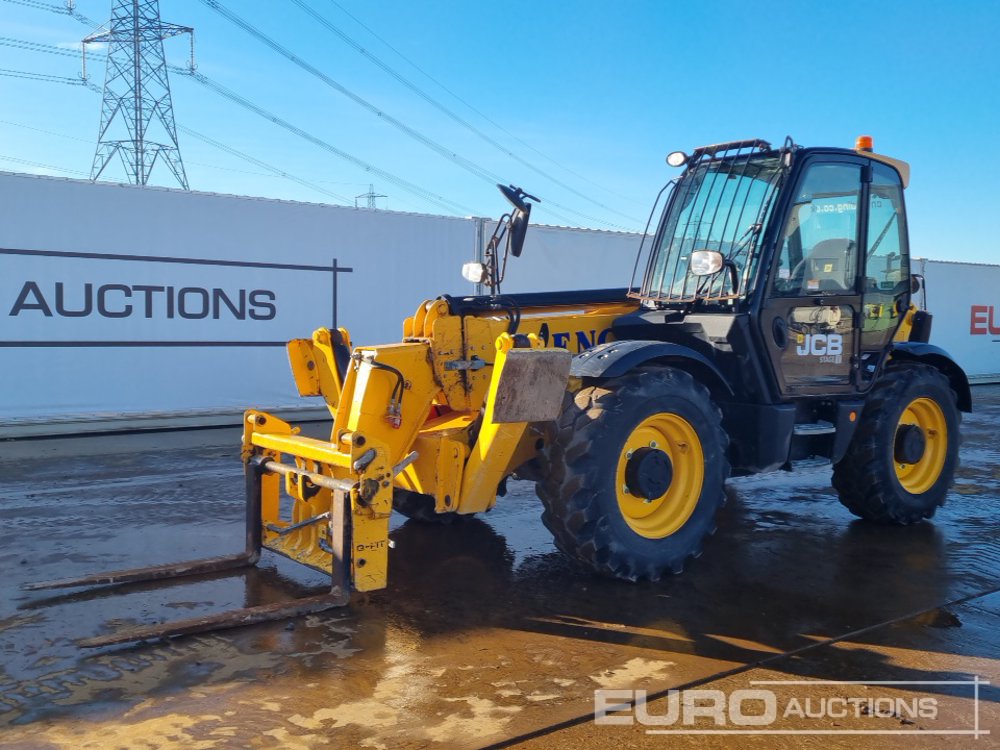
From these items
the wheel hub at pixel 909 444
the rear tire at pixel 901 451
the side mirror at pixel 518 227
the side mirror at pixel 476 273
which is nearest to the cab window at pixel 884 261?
the rear tire at pixel 901 451

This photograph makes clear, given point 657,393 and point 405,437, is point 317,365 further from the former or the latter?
point 657,393

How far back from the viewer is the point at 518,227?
4.84 metres

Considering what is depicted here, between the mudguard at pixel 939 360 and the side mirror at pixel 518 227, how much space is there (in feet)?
9.62

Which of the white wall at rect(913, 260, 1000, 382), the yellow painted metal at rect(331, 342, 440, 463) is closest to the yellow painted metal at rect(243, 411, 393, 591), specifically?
the yellow painted metal at rect(331, 342, 440, 463)

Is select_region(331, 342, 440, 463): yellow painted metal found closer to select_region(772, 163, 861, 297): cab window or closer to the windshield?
the windshield

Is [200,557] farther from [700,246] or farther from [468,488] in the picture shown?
[700,246]

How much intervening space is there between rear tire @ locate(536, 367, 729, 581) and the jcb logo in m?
0.94

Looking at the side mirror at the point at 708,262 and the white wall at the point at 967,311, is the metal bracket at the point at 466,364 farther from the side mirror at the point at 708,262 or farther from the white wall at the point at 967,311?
the white wall at the point at 967,311

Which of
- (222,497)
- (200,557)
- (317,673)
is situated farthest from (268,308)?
(317,673)

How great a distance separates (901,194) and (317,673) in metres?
4.95

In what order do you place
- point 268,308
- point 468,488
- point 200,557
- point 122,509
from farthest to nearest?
1. point 268,308
2. point 122,509
3. point 200,557
4. point 468,488

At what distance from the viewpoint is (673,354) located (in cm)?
471

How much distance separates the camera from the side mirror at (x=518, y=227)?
482cm

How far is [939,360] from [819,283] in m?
1.59
